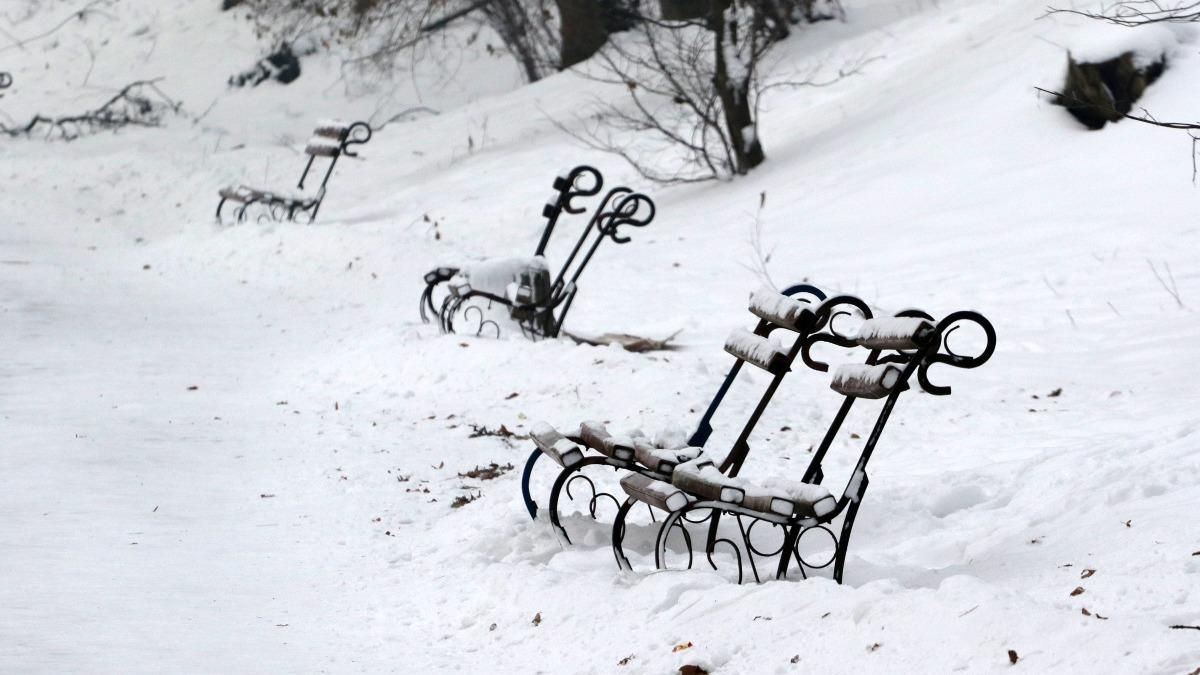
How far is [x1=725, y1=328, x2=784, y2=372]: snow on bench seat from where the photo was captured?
496 cm

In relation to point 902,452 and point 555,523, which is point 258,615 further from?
point 902,452

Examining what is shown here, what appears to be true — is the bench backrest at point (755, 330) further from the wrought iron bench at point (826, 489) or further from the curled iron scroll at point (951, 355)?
the curled iron scroll at point (951, 355)

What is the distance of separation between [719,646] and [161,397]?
5384 millimetres

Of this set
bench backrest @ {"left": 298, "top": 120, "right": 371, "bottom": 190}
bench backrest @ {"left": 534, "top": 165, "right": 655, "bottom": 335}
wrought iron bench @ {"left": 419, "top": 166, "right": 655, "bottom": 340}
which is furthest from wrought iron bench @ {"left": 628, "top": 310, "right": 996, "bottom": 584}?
bench backrest @ {"left": 298, "top": 120, "right": 371, "bottom": 190}

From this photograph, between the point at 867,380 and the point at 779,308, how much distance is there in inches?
27.3

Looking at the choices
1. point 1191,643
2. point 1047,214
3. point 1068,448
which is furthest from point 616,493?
point 1047,214

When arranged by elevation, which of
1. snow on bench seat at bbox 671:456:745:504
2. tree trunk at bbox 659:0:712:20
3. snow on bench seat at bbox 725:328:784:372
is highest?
tree trunk at bbox 659:0:712:20

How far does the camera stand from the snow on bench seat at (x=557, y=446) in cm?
512

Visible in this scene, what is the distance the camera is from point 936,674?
11.1 ft

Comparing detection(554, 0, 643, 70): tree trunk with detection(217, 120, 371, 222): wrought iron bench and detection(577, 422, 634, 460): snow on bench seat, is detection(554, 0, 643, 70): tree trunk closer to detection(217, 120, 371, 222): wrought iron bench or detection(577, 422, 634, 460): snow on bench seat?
detection(217, 120, 371, 222): wrought iron bench

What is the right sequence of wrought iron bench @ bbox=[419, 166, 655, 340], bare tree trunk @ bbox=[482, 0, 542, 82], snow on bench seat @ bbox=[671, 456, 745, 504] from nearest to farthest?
1. snow on bench seat @ bbox=[671, 456, 745, 504]
2. wrought iron bench @ bbox=[419, 166, 655, 340]
3. bare tree trunk @ bbox=[482, 0, 542, 82]

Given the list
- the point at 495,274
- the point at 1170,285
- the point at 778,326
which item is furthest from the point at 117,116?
the point at 778,326

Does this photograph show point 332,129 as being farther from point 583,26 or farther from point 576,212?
point 576,212

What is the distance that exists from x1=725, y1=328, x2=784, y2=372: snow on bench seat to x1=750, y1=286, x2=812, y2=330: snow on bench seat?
0.09m
